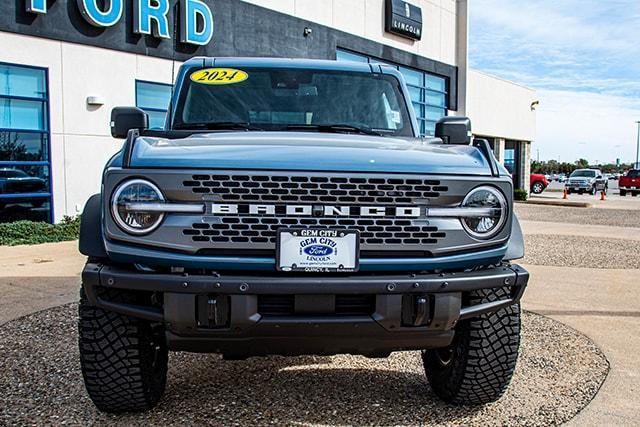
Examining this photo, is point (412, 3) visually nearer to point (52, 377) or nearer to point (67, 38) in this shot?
point (67, 38)

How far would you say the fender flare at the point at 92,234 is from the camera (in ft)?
9.48

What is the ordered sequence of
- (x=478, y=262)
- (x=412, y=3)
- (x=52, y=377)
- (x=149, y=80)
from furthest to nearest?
(x=412, y=3) → (x=149, y=80) → (x=52, y=377) → (x=478, y=262)

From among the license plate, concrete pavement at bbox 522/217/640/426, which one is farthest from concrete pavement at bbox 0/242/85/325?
concrete pavement at bbox 522/217/640/426

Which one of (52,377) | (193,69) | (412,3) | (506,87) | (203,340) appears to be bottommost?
(52,377)

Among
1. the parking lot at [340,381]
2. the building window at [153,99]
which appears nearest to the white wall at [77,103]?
the building window at [153,99]

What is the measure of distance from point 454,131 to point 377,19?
18.2m

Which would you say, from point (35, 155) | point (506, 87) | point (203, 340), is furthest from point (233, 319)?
point (506, 87)

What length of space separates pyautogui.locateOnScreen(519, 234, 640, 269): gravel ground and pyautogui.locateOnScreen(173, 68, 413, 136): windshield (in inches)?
226

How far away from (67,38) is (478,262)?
36.7 feet

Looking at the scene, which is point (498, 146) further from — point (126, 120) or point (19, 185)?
point (126, 120)

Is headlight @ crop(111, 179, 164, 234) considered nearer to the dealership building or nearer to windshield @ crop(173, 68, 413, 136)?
windshield @ crop(173, 68, 413, 136)

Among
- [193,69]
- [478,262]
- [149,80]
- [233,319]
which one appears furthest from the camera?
[149,80]

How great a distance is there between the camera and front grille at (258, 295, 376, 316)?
275cm

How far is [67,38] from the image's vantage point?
1202cm
